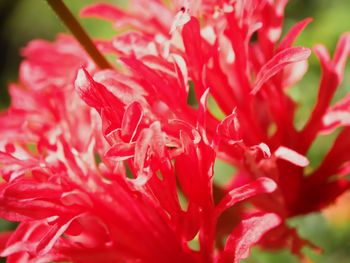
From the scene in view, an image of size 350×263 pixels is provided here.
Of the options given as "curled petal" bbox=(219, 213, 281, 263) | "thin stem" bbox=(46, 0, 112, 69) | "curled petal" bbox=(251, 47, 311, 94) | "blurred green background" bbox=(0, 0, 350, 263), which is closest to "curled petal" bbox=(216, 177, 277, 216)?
"curled petal" bbox=(219, 213, 281, 263)

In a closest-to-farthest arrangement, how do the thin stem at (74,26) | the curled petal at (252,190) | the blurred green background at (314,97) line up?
1. the curled petal at (252,190)
2. the thin stem at (74,26)
3. the blurred green background at (314,97)

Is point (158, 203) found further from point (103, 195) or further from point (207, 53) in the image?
point (207, 53)

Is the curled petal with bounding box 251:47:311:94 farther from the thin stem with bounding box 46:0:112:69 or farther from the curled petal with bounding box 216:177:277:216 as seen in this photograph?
the thin stem with bounding box 46:0:112:69

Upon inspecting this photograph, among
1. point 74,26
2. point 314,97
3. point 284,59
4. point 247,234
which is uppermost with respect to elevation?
point 74,26

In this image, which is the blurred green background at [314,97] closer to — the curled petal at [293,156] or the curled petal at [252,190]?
the curled petal at [293,156]

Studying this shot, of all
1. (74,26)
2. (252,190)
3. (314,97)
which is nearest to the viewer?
(252,190)

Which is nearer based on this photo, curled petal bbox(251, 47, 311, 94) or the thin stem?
curled petal bbox(251, 47, 311, 94)

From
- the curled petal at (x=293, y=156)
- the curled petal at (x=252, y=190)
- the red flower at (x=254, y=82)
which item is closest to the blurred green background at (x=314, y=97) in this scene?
the red flower at (x=254, y=82)

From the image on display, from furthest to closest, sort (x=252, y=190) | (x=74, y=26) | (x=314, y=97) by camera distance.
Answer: (x=314, y=97), (x=74, y=26), (x=252, y=190)

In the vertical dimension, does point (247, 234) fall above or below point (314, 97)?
above

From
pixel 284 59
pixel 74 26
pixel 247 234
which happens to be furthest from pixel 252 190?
pixel 74 26

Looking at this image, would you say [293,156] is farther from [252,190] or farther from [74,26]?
[74,26]

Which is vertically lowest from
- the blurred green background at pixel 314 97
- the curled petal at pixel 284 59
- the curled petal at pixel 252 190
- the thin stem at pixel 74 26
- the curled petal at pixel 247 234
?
the blurred green background at pixel 314 97
